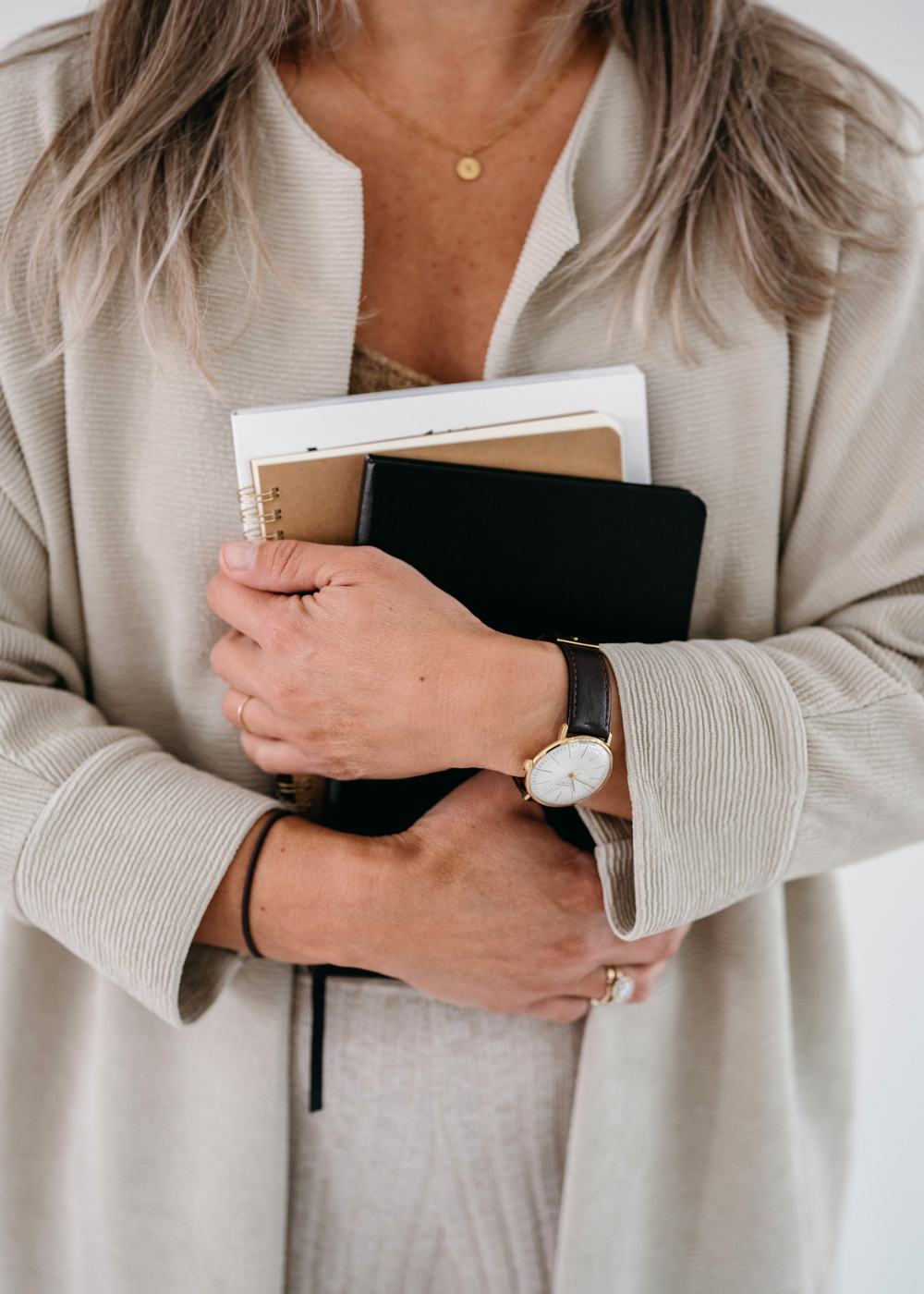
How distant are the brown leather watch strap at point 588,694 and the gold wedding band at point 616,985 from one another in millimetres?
228

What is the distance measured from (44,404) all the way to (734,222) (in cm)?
59

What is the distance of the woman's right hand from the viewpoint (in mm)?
650

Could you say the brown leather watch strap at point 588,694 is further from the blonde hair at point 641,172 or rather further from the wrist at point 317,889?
the blonde hair at point 641,172

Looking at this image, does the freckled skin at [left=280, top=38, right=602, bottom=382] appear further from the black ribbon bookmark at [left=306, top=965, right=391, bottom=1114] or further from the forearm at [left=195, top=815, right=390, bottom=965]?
the black ribbon bookmark at [left=306, top=965, right=391, bottom=1114]

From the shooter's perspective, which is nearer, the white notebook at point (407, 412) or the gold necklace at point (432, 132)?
the white notebook at point (407, 412)

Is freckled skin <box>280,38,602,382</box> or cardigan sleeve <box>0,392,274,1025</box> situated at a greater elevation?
freckled skin <box>280,38,602,382</box>

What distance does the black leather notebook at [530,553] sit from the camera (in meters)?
0.63

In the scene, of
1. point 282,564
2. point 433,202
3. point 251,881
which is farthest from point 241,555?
point 433,202

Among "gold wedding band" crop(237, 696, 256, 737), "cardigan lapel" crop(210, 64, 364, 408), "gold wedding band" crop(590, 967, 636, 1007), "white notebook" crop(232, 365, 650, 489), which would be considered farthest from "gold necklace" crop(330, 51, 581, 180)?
"gold wedding band" crop(590, 967, 636, 1007)

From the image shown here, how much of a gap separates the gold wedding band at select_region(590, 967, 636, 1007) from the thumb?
0.40 meters

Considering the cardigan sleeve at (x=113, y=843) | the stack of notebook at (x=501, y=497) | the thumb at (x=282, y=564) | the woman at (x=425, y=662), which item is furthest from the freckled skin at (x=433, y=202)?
the cardigan sleeve at (x=113, y=843)

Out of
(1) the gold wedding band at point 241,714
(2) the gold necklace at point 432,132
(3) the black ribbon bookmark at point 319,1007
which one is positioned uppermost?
(2) the gold necklace at point 432,132

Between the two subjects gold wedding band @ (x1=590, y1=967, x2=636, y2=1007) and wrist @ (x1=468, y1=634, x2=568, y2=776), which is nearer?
wrist @ (x1=468, y1=634, x2=568, y2=776)

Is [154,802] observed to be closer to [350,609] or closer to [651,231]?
[350,609]
